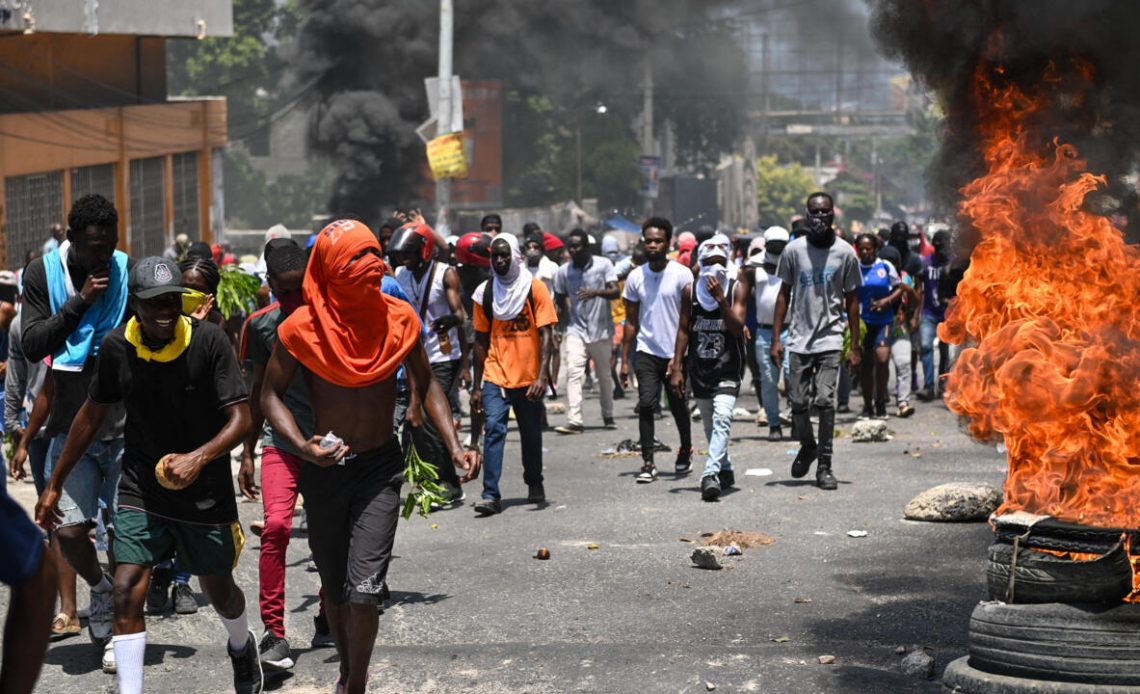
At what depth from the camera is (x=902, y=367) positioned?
15.1m

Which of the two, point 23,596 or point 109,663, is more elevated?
point 23,596

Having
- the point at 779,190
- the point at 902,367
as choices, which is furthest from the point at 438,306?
the point at 779,190

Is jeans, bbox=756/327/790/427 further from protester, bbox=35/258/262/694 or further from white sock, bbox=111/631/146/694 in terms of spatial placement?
white sock, bbox=111/631/146/694

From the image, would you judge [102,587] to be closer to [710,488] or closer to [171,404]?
[171,404]

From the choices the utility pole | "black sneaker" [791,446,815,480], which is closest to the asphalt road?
"black sneaker" [791,446,815,480]

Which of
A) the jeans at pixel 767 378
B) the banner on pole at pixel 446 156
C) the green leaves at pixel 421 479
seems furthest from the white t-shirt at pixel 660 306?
the banner on pole at pixel 446 156

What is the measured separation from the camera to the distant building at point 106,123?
27.8 meters

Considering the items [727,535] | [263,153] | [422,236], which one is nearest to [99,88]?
[422,236]

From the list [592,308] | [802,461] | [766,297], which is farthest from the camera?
[592,308]

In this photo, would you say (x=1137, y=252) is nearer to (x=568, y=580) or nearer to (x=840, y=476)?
(x=568, y=580)

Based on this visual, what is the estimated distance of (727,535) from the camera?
359 inches

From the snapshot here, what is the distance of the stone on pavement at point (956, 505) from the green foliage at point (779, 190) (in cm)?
8277

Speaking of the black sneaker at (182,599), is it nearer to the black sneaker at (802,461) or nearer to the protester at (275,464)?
the protester at (275,464)

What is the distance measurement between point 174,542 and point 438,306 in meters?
5.18
